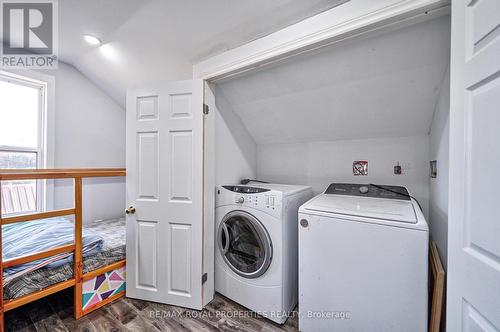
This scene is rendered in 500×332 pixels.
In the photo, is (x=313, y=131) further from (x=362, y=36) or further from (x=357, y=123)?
(x=362, y=36)

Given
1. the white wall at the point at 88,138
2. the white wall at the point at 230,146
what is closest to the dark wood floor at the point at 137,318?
the white wall at the point at 230,146

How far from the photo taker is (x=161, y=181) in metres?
1.67

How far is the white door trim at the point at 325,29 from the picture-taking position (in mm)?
963

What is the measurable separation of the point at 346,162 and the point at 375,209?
2.79 feet

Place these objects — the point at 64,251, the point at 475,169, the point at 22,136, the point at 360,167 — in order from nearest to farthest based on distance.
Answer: the point at 475,169
the point at 64,251
the point at 360,167
the point at 22,136

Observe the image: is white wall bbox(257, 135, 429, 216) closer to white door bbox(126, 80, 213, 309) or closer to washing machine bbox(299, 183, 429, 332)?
washing machine bbox(299, 183, 429, 332)

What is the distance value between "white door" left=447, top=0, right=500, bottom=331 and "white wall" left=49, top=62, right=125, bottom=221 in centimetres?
353

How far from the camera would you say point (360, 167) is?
195 centimetres

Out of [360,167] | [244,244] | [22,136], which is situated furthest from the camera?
[22,136]

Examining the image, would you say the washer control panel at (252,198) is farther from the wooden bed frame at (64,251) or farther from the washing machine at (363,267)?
the wooden bed frame at (64,251)

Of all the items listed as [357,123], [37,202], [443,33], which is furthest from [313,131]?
[37,202]

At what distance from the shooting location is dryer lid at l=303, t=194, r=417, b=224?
1106mm

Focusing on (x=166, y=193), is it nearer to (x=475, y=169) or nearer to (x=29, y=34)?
(x=475, y=169)

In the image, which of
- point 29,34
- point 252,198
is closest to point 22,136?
point 29,34
